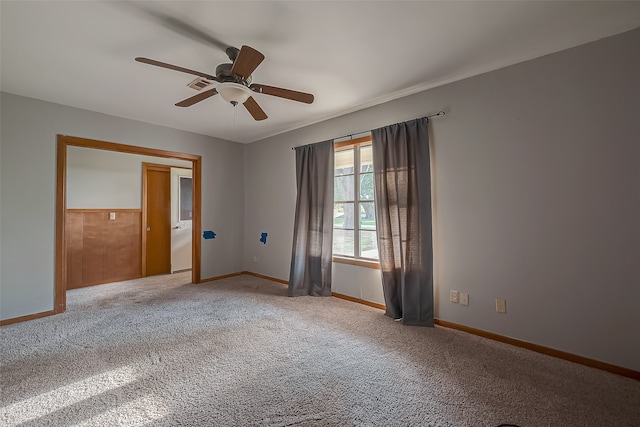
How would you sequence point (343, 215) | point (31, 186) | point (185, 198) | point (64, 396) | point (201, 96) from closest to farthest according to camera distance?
point (64, 396) < point (201, 96) < point (31, 186) < point (343, 215) < point (185, 198)

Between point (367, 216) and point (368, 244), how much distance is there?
13.8 inches

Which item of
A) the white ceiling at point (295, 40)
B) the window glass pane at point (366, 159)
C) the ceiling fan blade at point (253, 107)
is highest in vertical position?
the white ceiling at point (295, 40)

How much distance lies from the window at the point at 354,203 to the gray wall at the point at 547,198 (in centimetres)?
76

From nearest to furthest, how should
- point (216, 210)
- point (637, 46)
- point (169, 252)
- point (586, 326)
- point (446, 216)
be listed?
point (637, 46), point (586, 326), point (446, 216), point (216, 210), point (169, 252)

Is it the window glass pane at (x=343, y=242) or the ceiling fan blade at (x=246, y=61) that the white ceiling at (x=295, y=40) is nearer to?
the ceiling fan blade at (x=246, y=61)

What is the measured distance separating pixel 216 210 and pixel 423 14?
3930 millimetres

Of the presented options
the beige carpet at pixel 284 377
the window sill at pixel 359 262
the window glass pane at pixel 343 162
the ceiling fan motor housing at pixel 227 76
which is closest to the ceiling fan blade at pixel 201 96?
the ceiling fan motor housing at pixel 227 76

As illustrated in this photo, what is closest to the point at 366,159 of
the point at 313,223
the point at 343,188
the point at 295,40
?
the point at 343,188

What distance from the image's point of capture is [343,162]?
11.9ft

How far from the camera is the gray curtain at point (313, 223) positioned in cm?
357

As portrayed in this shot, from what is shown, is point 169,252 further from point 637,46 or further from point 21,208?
point 637,46

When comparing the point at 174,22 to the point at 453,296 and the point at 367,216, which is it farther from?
the point at 453,296

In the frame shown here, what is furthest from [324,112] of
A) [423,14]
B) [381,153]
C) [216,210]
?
[216,210]

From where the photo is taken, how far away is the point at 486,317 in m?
2.45
